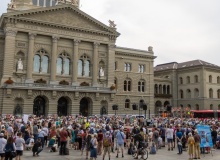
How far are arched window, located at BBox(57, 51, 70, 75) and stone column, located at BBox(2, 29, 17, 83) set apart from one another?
8.73 metres

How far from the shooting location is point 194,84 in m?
73.7

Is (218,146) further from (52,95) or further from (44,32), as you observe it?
(44,32)

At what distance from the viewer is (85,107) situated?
175 feet

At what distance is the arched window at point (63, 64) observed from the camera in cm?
5141

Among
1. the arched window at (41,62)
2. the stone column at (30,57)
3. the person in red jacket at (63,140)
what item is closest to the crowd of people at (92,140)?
the person in red jacket at (63,140)

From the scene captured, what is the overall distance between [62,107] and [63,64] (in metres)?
8.20

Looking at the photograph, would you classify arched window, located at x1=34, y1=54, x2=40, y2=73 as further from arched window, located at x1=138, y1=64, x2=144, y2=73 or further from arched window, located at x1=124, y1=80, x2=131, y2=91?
arched window, located at x1=138, y1=64, x2=144, y2=73

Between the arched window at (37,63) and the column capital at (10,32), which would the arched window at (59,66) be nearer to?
the arched window at (37,63)

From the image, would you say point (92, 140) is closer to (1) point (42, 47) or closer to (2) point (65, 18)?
(1) point (42, 47)

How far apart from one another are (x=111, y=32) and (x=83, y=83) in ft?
40.4

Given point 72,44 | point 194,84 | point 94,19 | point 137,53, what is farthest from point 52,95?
point 194,84

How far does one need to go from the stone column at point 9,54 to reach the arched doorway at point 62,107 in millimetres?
10275

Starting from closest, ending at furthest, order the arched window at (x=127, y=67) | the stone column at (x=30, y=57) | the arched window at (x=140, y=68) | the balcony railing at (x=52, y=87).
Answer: the balcony railing at (x=52, y=87) < the stone column at (x=30, y=57) < the arched window at (x=127, y=67) < the arched window at (x=140, y=68)

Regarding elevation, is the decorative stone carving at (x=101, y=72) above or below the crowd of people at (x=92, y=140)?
above
